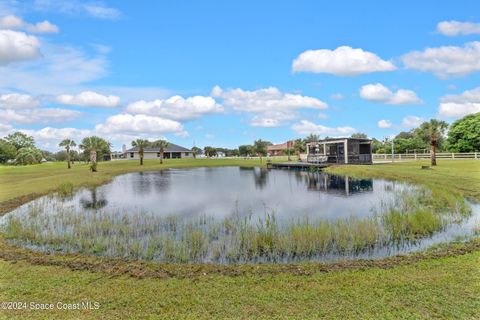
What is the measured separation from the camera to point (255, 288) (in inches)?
245

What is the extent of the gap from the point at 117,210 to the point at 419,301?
14763mm

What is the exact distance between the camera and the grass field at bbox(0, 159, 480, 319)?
5.21 m

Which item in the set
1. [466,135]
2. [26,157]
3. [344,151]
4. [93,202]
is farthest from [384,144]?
[26,157]

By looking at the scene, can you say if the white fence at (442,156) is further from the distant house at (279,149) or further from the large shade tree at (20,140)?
the large shade tree at (20,140)

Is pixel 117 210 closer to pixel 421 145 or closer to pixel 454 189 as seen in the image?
pixel 454 189

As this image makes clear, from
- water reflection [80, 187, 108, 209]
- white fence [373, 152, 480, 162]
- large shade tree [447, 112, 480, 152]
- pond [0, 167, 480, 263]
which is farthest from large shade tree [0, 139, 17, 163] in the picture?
large shade tree [447, 112, 480, 152]

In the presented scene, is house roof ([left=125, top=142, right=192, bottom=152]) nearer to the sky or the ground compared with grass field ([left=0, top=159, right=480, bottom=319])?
nearer to the sky

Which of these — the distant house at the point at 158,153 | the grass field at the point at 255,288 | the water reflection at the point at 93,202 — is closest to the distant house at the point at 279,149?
the distant house at the point at 158,153

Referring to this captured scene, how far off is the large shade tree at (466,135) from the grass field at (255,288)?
5489cm

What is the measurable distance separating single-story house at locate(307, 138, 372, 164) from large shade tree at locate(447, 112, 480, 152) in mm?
17597

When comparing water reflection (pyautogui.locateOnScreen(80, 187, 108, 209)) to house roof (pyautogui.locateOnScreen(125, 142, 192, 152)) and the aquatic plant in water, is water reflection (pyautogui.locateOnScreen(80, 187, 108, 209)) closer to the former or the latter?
the aquatic plant in water

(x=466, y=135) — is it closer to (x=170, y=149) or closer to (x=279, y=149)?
(x=279, y=149)

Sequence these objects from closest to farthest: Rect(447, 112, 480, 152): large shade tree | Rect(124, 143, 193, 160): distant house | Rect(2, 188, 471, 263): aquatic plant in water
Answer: Rect(2, 188, 471, 263): aquatic plant in water → Rect(447, 112, 480, 152): large shade tree → Rect(124, 143, 193, 160): distant house

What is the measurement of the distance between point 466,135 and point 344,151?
23.9m
